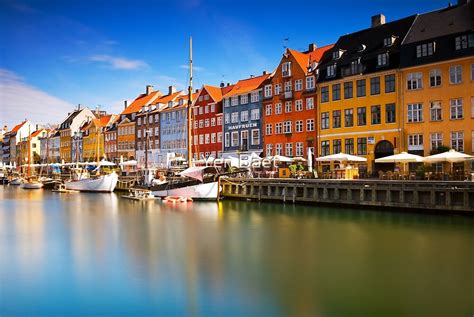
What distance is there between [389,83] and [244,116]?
21827 millimetres

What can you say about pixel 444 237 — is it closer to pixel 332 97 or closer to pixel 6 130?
pixel 332 97

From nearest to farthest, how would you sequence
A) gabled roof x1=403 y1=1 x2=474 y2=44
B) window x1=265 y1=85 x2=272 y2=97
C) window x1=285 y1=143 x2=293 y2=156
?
gabled roof x1=403 y1=1 x2=474 y2=44, window x1=285 y1=143 x2=293 y2=156, window x1=265 y1=85 x2=272 y2=97

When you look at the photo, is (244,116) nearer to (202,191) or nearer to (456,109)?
(202,191)

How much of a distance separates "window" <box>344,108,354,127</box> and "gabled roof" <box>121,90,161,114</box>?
4568cm

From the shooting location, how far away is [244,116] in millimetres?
59688

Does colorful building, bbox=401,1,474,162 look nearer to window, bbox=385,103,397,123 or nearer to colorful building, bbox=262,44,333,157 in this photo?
window, bbox=385,103,397,123

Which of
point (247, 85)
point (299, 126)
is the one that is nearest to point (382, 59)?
point (299, 126)

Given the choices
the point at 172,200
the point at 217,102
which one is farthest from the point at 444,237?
the point at 217,102

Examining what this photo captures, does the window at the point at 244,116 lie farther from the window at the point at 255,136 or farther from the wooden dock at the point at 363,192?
the wooden dock at the point at 363,192

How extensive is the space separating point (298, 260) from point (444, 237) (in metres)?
8.68

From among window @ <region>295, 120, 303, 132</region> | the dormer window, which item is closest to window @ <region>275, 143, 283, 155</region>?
window @ <region>295, 120, 303, 132</region>

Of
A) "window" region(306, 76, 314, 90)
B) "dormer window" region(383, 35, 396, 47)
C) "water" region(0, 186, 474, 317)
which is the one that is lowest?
"water" region(0, 186, 474, 317)


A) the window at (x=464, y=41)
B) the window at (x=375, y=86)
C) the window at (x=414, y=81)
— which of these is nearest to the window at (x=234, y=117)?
the window at (x=375, y=86)

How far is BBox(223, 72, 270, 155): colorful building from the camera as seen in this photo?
189 feet
